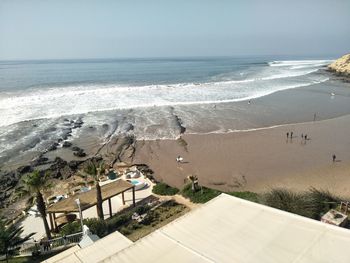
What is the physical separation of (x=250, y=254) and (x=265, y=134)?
25.0m

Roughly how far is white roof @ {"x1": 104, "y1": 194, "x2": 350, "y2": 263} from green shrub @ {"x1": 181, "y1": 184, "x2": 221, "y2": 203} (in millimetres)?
8976

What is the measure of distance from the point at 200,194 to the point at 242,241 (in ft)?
35.8

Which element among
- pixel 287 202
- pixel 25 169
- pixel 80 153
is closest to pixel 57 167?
pixel 25 169

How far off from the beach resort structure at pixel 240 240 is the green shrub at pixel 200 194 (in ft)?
28.6

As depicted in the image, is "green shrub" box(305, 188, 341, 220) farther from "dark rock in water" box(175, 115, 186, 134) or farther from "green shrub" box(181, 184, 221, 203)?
"dark rock in water" box(175, 115, 186, 134)

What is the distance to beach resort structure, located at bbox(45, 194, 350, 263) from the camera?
307 inches

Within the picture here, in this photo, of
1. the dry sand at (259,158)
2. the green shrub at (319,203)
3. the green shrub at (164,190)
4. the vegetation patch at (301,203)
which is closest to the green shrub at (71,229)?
the green shrub at (164,190)

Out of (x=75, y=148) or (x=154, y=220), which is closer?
(x=154, y=220)

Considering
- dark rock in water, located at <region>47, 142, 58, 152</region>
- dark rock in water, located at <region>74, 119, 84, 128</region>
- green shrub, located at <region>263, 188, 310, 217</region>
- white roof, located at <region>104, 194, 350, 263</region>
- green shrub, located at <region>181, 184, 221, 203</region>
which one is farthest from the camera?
dark rock in water, located at <region>74, 119, 84, 128</region>

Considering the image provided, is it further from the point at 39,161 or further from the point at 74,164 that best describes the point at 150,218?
the point at 39,161

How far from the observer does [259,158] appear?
25.8 metres

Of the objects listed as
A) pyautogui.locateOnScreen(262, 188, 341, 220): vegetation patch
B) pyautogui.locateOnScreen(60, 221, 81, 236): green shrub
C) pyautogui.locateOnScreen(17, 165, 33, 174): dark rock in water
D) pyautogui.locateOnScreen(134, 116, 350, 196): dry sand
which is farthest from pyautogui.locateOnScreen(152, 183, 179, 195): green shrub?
pyautogui.locateOnScreen(17, 165, 33, 174): dark rock in water

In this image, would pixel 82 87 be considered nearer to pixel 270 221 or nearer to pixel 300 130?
pixel 300 130

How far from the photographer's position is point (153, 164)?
2591 cm
